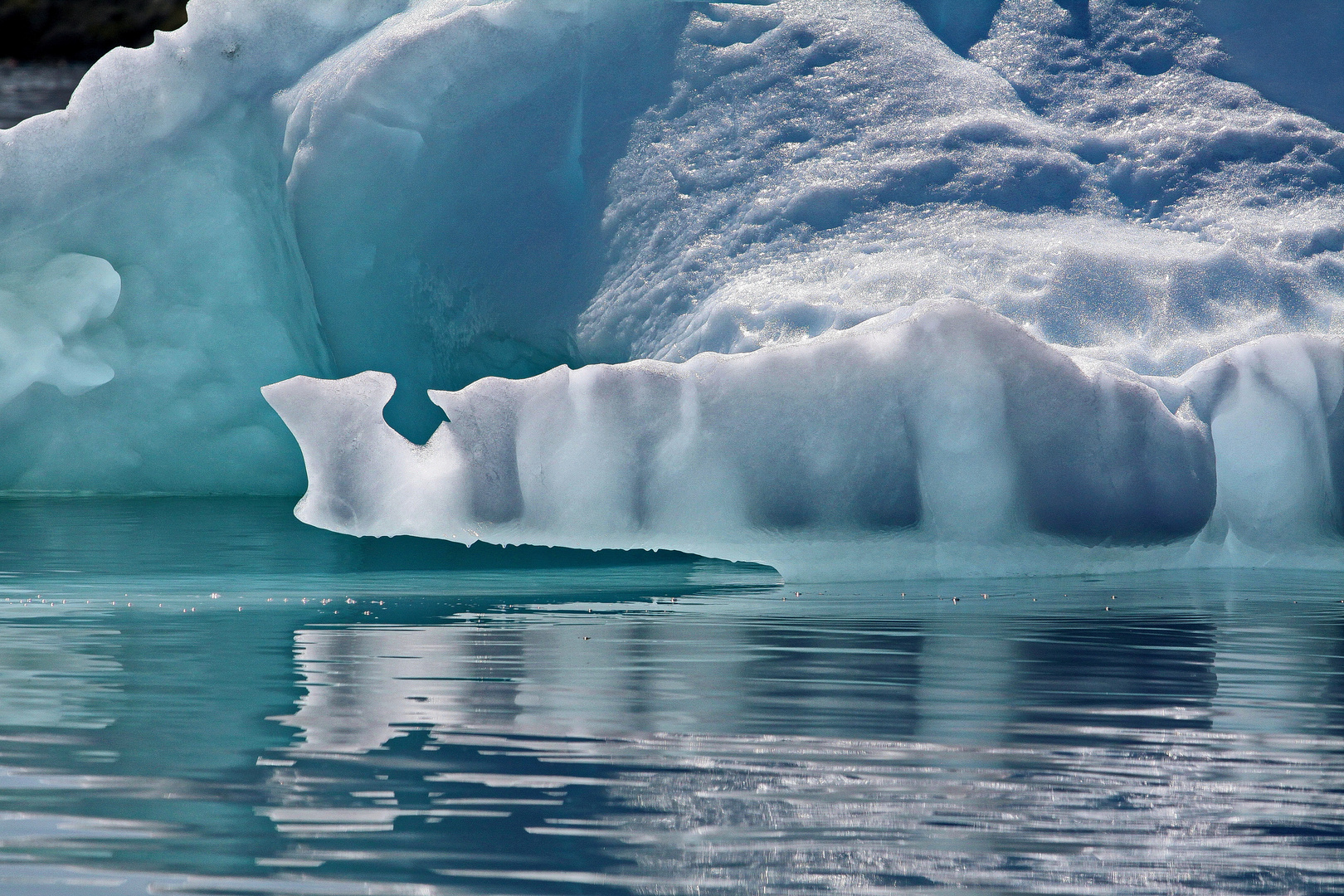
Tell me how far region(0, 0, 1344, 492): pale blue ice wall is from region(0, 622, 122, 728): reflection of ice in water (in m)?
2.37

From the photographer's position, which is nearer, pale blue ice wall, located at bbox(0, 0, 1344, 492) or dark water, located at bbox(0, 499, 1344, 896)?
dark water, located at bbox(0, 499, 1344, 896)

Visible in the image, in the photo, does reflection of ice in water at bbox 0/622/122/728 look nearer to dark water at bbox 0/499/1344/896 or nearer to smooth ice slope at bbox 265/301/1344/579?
dark water at bbox 0/499/1344/896

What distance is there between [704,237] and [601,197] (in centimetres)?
50

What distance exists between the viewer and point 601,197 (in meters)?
6.57

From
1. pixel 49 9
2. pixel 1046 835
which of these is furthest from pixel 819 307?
pixel 49 9

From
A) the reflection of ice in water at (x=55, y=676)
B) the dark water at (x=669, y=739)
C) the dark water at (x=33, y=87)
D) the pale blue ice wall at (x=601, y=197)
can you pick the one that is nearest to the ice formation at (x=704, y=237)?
the pale blue ice wall at (x=601, y=197)

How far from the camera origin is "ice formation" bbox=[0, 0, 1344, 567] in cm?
512

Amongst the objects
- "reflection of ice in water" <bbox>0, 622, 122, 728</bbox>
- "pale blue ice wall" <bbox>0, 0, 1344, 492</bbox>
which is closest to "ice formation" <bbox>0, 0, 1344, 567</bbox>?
"pale blue ice wall" <bbox>0, 0, 1344, 492</bbox>

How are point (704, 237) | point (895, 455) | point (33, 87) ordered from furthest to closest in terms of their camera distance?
point (33, 87) < point (704, 237) < point (895, 455)

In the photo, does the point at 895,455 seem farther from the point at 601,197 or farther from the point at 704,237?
the point at 601,197

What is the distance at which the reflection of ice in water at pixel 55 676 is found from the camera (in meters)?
3.05

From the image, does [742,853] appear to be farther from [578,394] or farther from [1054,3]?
[1054,3]

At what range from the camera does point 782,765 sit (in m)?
2.65

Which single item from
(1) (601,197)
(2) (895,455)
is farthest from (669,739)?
(1) (601,197)
